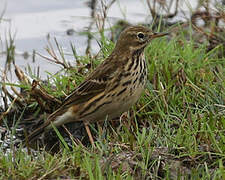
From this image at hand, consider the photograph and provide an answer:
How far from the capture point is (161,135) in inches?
208

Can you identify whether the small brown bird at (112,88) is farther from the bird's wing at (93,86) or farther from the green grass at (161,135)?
the green grass at (161,135)

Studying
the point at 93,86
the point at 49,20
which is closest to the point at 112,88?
the point at 93,86

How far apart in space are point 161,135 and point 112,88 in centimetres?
67

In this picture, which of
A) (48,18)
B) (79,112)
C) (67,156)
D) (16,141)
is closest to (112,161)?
(67,156)

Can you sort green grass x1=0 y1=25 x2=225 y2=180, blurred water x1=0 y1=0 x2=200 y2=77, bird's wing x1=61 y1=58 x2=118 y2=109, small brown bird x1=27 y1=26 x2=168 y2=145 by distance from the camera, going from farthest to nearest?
blurred water x1=0 y1=0 x2=200 y2=77
bird's wing x1=61 y1=58 x2=118 y2=109
small brown bird x1=27 y1=26 x2=168 y2=145
green grass x1=0 y1=25 x2=225 y2=180

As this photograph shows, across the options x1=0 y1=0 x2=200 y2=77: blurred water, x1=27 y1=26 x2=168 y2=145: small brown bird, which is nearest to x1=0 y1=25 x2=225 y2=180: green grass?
x1=27 y1=26 x2=168 y2=145: small brown bird

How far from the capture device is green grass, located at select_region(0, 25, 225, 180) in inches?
→ 175

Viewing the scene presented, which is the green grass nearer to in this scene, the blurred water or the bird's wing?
the bird's wing

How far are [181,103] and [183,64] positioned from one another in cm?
64

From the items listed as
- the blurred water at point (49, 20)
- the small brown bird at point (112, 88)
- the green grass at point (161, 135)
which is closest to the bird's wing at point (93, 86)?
the small brown bird at point (112, 88)

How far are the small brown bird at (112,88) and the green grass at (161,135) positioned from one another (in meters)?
0.24

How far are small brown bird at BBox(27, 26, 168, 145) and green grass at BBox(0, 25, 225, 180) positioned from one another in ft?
0.80

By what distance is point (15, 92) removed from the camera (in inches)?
259

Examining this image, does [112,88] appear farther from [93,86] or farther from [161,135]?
Result: [161,135]
